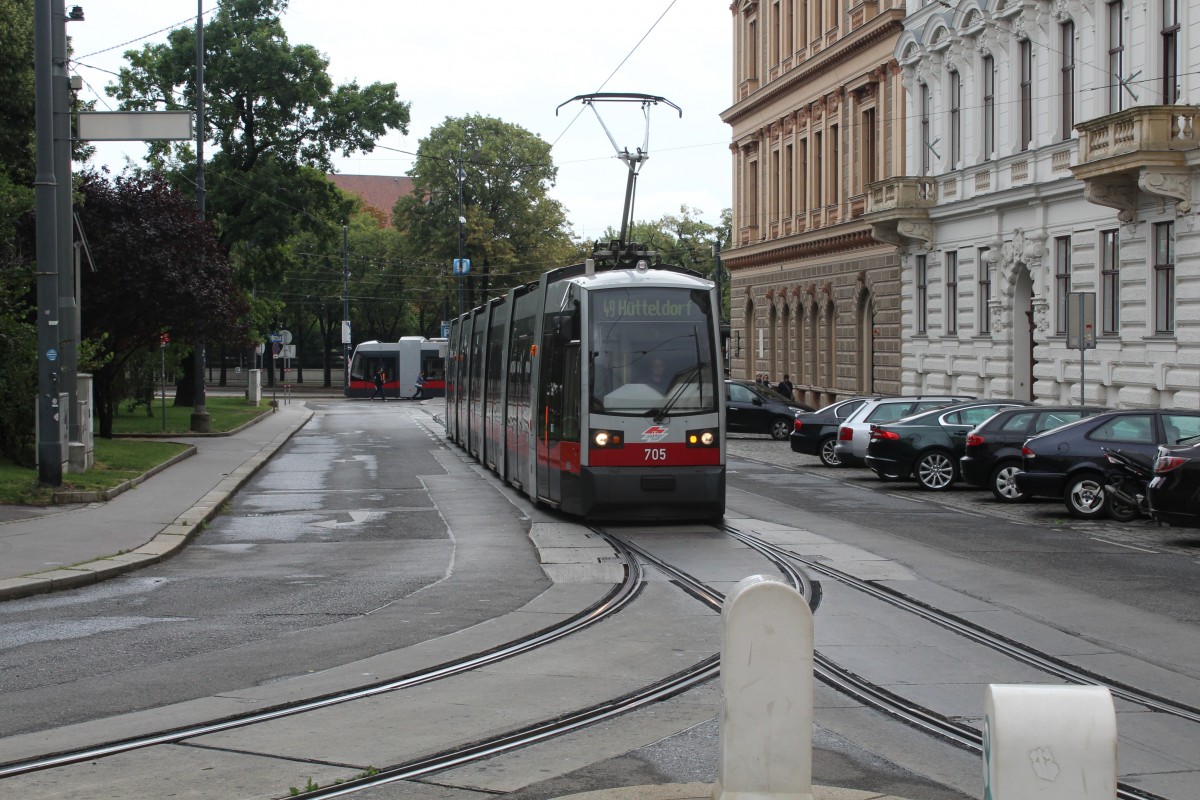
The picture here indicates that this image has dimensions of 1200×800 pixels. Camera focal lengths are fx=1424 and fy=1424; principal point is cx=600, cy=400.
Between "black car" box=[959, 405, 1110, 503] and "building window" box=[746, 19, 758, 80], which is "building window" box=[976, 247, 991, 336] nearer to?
"black car" box=[959, 405, 1110, 503]

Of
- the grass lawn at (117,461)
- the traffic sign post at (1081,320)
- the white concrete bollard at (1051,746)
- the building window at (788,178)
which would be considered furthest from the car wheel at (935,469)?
the building window at (788,178)

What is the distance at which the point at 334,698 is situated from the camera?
8039mm

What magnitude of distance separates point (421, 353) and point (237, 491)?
54390 mm

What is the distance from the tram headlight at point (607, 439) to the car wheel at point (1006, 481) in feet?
24.5

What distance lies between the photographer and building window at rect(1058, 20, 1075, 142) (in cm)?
3272

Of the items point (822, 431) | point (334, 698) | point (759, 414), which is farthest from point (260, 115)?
point (334, 698)

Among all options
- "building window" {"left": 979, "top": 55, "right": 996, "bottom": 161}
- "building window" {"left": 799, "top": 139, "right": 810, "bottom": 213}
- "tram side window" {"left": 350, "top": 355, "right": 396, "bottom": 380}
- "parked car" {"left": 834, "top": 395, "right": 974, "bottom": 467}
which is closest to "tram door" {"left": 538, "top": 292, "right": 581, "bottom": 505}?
"parked car" {"left": 834, "top": 395, "right": 974, "bottom": 467}

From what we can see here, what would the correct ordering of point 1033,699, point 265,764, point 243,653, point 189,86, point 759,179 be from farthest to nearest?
point 759,179
point 189,86
point 243,653
point 265,764
point 1033,699

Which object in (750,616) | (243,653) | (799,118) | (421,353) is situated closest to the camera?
(750,616)

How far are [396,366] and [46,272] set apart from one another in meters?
59.0

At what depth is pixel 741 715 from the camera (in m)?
5.01

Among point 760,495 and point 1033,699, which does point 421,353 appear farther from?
point 1033,699

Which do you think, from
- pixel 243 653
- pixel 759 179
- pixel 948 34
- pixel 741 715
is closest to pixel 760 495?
pixel 243 653

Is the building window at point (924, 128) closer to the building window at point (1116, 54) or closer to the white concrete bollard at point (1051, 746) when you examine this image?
the building window at point (1116, 54)
